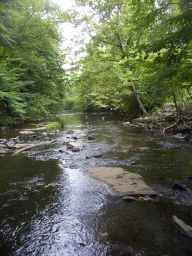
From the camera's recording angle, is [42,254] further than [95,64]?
No

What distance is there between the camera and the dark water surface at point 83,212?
9.85ft

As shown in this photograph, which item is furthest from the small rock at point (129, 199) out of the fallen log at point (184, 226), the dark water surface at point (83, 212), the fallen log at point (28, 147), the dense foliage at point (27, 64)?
the dense foliage at point (27, 64)

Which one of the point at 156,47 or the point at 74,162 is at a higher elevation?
the point at 156,47

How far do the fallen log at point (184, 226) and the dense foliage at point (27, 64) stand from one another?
11.6m

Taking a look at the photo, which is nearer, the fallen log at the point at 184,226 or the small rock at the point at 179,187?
the fallen log at the point at 184,226

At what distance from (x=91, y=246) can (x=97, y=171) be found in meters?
3.09

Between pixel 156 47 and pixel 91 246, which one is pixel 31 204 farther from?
pixel 156 47

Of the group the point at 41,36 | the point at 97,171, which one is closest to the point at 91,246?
the point at 97,171

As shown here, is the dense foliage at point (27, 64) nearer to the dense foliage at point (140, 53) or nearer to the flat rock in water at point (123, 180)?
the dense foliage at point (140, 53)

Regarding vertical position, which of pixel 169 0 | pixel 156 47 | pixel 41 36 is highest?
pixel 41 36

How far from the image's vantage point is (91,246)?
119 inches

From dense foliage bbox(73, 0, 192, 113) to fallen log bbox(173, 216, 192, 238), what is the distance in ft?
9.35

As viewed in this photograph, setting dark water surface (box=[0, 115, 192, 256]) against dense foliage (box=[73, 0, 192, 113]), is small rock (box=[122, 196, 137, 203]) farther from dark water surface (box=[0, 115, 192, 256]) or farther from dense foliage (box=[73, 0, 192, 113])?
dense foliage (box=[73, 0, 192, 113])

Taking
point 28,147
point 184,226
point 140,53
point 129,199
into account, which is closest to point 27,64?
point 28,147
